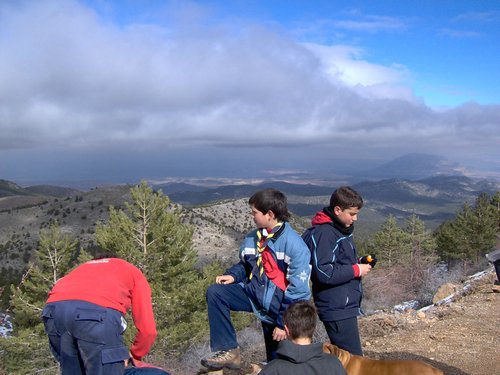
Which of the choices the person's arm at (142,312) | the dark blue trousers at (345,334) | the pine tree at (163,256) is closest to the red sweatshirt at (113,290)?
the person's arm at (142,312)

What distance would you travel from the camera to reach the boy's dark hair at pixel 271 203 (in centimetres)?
361

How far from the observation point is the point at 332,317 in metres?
3.62

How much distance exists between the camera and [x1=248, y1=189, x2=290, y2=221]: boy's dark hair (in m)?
3.61

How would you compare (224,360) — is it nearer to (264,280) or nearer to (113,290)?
(264,280)

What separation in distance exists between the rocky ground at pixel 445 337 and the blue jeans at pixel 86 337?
1.87 metres

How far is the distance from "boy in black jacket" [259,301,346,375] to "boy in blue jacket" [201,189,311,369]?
0.63 meters

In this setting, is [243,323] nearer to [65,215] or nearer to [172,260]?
[172,260]

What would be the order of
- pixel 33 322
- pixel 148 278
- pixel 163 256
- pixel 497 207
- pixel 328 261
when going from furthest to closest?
pixel 497 207, pixel 33 322, pixel 163 256, pixel 148 278, pixel 328 261

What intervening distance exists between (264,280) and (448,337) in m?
5.29

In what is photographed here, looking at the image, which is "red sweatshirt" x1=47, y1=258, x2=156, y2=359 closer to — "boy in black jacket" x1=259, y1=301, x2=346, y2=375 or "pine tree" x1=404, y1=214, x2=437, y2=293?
"boy in black jacket" x1=259, y1=301, x2=346, y2=375

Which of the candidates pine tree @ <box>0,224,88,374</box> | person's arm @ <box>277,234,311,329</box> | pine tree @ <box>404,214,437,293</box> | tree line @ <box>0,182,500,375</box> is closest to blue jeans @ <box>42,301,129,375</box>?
person's arm @ <box>277,234,311,329</box>

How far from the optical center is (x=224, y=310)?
3.85m

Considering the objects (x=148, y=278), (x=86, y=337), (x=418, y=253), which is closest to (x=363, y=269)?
(x=86, y=337)

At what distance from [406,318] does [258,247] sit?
6.22 metres
